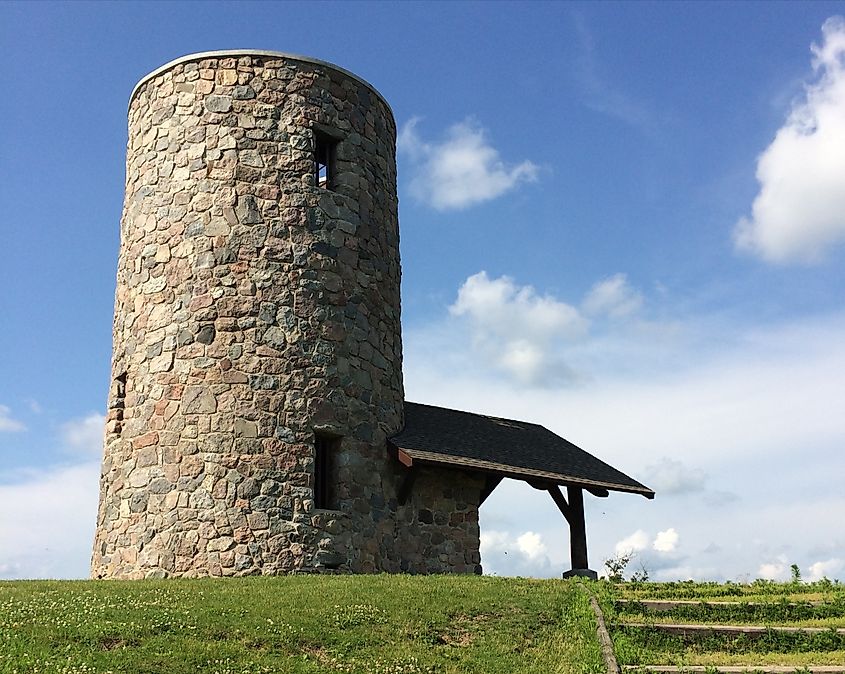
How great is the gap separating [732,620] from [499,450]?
800 cm

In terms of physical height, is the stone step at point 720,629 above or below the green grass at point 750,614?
below

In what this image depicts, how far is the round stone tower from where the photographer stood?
56.2ft

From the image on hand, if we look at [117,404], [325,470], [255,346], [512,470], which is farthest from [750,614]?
[117,404]

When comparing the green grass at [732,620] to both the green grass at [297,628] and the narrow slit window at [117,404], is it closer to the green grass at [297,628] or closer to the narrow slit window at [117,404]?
the green grass at [297,628]

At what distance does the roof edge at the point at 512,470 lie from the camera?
18.5 meters

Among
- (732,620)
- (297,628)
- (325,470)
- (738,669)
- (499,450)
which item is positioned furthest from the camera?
(499,450)

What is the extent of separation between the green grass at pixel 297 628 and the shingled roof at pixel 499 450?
16.0 feet

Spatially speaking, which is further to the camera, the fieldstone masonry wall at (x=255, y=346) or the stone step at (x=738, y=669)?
the fieldstone masonry wall at (x=255, y=346)

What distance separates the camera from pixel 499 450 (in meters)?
21.2

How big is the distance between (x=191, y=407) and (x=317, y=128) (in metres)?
6.12

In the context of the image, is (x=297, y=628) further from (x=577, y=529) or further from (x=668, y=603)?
(x=577, y=529)

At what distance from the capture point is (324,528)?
1727 cm

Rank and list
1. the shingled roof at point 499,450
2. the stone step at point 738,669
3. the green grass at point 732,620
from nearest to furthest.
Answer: the stone step at point 738,669 → the green grass at point 732,620 → the shingled roof at point 499,450

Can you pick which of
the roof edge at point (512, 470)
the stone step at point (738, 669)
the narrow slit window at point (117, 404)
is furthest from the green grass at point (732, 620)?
the narrow slit window at point (117, 404)
